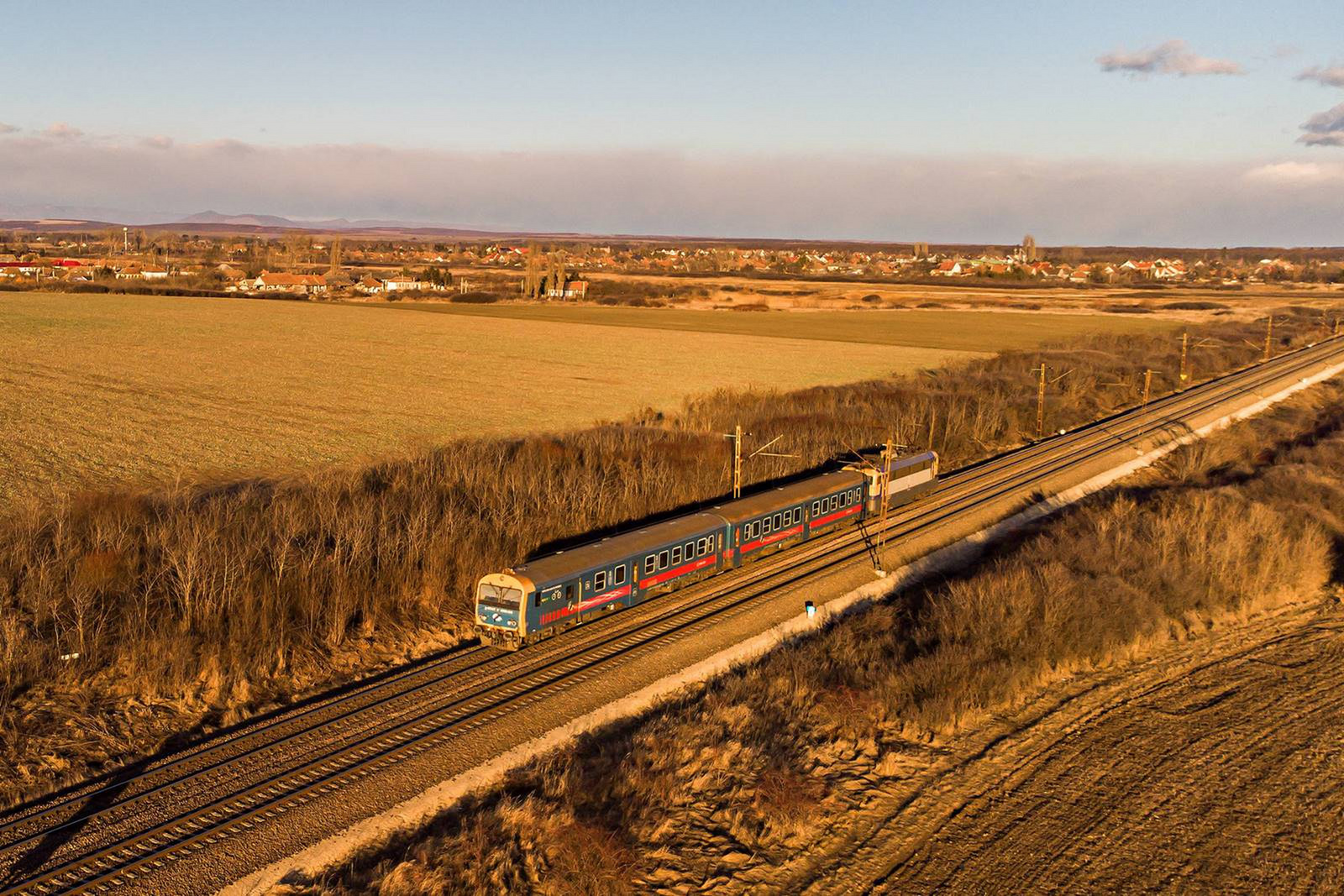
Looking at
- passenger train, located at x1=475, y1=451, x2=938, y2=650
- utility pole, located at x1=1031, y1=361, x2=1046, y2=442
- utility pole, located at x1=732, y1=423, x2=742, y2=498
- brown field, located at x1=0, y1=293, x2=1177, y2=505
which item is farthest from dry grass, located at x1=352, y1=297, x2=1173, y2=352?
passenger train, located at x1=475, y1=451, x2=938, y2=650

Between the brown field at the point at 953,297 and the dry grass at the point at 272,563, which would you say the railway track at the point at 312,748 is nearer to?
A: the dry grass at the point at 272,563

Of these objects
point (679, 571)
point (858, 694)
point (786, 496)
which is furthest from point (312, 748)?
point (786, 496)

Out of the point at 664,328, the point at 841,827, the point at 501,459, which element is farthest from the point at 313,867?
the point at 664,328

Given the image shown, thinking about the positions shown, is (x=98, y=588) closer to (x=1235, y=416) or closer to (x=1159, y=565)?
(x=1159, y=565)

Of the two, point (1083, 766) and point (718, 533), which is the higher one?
point (718, 533)

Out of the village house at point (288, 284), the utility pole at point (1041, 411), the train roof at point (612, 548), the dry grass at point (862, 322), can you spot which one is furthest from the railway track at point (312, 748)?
the village house at point (288, 284)

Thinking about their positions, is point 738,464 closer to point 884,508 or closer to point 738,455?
point 738,455

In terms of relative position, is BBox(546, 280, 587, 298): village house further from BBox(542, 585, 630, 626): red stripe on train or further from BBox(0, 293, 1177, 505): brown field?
Result: BBox(542, 585, 630, 626): red stripe on train
